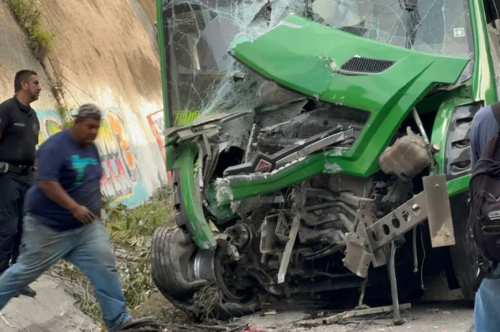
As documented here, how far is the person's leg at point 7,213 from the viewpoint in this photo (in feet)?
20.2

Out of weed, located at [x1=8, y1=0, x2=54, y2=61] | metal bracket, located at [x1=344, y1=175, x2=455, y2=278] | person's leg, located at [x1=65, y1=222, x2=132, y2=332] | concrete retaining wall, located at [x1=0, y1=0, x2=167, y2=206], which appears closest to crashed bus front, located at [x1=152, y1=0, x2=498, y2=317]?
metal bracket, located at [x1=344, y1=175, x2=455, y2=278]

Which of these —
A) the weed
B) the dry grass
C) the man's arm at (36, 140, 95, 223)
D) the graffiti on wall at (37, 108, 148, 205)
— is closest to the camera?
the man's arm at (36, 140, 95, 223)

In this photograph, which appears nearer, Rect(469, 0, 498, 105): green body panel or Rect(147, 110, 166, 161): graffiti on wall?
Rect(469, 0, 498, 105): green body panel

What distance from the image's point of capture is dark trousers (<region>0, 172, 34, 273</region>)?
6.15 metres

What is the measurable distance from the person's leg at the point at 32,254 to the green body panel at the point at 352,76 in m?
1.97

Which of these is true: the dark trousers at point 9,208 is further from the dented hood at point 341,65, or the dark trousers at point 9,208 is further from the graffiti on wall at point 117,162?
the graffiti on wall at point 117,162

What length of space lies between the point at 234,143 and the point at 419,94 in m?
1.59

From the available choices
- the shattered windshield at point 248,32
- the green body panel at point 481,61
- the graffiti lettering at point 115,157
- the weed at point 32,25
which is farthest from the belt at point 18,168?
the weed at point 32,25

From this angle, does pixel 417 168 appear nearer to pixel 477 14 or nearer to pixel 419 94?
pixel 419 94

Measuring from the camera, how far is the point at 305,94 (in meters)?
5.77

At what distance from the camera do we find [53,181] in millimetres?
4801

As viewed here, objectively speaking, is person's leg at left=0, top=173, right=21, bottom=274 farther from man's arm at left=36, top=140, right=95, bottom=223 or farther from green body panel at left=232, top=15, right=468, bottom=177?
green body panel at left=232, top=15, right=468, bottom=177

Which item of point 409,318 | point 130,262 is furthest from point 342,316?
point 130,262

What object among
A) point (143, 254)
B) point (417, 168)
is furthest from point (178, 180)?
point (143, 254)
